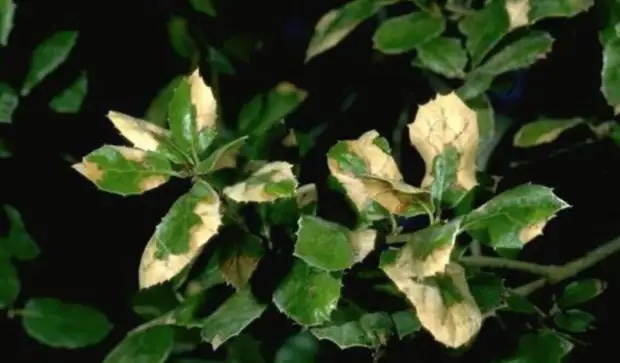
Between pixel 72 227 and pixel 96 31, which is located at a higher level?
pixel 96 31

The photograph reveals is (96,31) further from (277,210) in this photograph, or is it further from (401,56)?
(277,210)

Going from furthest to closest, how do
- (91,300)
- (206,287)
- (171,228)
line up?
1. (91,300)
2. (206,287)
3. (171,228)

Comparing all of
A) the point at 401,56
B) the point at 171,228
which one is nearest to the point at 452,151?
the point at 171,228

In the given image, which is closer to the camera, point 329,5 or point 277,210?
point 277,210

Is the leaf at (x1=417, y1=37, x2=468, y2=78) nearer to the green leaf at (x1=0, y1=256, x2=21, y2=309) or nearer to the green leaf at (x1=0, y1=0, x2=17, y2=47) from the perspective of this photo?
the green leaf at (x1=0, y1=0, x2=17, y2=47)

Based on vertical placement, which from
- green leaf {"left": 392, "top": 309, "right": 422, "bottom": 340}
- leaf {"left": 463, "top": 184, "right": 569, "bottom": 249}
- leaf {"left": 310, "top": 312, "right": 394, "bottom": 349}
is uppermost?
leaf {"left": 463, "top": 184, "right": 569, "bottom": 249}

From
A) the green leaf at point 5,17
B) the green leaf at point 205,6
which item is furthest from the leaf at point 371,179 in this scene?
the green leaf at point 205,6

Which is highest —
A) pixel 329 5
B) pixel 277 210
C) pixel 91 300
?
pixel 277 210

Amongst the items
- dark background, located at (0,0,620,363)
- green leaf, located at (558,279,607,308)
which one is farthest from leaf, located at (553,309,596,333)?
dark background, located at (0,0,620,363)
